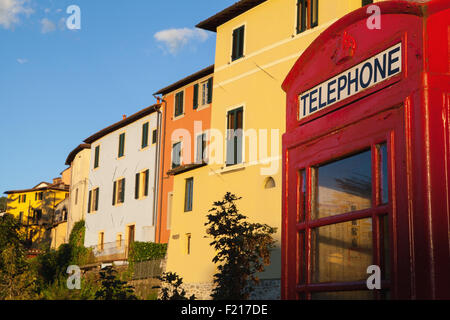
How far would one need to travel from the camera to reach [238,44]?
893 inches

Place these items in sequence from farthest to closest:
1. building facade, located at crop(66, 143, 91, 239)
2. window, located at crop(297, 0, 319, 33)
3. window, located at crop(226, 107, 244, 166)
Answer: building facade, located at crop(66, 143, 91, 239), window, located at crop(226, 107, 244, 166), window, located at crop(297, 0, 319, 33)

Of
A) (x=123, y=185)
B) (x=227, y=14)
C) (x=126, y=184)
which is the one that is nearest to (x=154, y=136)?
(x=126, y=184)

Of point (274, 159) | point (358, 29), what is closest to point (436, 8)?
point (358, 29)

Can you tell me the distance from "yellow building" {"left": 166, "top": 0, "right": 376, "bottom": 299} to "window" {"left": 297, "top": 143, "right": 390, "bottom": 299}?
44.4ft

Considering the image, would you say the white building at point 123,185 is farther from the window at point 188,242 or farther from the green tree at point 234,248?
Result: the green tree at point 234,248

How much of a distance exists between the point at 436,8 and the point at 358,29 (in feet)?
2.35

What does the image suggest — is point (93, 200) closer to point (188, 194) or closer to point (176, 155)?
point (176, 155)

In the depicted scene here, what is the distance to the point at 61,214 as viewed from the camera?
57188 mm

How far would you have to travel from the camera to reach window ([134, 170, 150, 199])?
35.0 meters

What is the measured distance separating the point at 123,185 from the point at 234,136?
58.4 feet

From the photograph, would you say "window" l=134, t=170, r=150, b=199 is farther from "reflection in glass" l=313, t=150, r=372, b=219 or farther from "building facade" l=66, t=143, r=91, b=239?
"reflection in glass" l=313, t=150, r=372, b=219

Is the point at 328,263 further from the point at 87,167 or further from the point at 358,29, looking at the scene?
the point at 87,167

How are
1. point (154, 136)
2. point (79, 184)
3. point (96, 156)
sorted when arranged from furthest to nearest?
point (79, 184) → point (96, 156) → point (154, 136)

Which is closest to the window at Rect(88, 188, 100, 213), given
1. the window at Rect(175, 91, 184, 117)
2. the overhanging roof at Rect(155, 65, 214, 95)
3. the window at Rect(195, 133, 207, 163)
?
the overhanging roof at Rect(155, 65, 214, 95)
